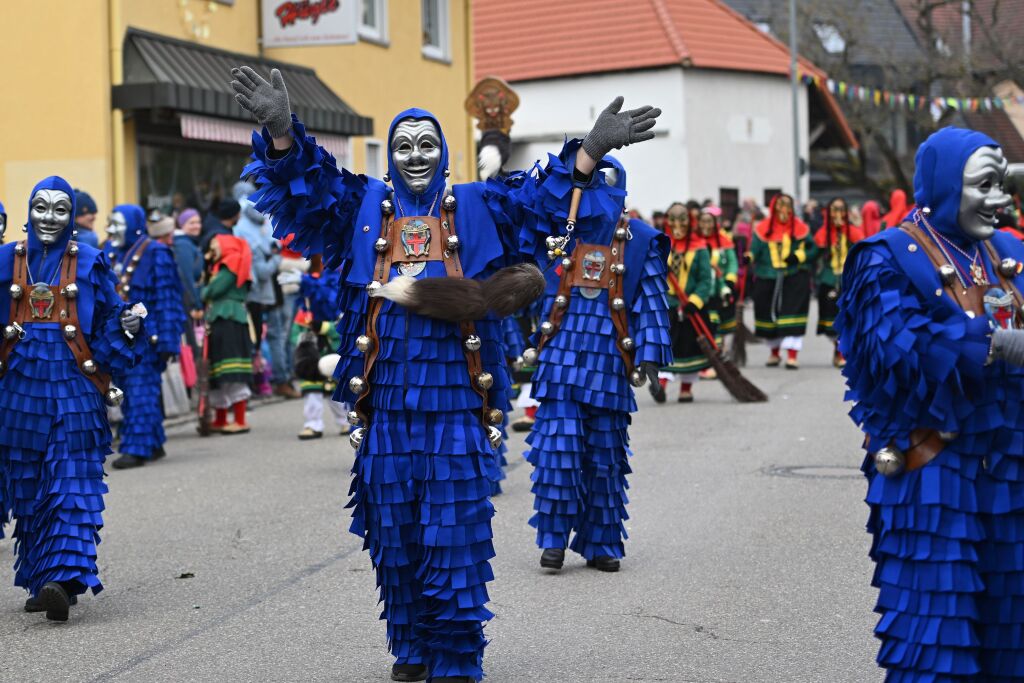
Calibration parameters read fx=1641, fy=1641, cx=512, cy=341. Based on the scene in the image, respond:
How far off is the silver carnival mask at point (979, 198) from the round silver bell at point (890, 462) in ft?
2.16

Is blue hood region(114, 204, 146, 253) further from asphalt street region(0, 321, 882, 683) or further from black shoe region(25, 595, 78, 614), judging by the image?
black shoe region(25, 595, 78, 614)

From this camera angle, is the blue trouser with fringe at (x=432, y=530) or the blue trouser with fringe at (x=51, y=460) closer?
the blue trouser with fringe at (x=432, y=530)

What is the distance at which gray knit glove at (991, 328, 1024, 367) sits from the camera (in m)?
4.39

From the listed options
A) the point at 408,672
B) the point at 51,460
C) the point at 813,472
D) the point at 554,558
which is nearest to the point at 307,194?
the point at 408,672

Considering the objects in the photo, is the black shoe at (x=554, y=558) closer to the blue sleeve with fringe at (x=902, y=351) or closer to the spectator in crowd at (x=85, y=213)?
the blue sleeve with fringe at (x=902, y=351)

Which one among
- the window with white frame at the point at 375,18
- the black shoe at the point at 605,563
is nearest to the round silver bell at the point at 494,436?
the black shoe at the point at 605,563

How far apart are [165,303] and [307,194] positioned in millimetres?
7128

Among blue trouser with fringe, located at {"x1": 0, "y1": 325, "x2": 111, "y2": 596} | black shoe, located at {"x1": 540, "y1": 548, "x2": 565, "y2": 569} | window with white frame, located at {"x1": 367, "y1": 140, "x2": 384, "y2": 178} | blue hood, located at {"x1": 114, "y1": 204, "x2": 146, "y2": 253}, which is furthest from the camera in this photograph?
window with white frame, located at {"x1": 367, "y1": 140, "x2": 384, "y2": 178}

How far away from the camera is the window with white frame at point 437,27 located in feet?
91.1

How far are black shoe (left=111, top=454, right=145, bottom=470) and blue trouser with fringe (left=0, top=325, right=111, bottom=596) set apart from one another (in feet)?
15.4

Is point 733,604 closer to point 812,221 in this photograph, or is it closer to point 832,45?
point 812,221

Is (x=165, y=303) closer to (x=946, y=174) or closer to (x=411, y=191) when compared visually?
(x=411, y=191)

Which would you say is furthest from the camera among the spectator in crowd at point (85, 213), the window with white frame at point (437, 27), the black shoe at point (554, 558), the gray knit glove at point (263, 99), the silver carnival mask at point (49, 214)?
the window with white frame at point (437, 27)

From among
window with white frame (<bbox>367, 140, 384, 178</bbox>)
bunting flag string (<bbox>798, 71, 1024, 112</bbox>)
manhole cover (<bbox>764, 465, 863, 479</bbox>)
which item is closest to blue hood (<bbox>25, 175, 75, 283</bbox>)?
manhole cover (<bbox>764, 465, 863, 479</bbox>)
